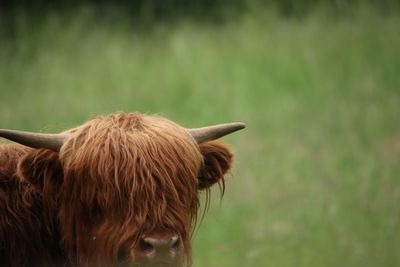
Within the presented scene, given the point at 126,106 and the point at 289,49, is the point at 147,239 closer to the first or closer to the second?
the point at 126,106

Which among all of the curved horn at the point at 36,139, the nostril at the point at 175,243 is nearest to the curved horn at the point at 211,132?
the curved horn at the point at 36,139

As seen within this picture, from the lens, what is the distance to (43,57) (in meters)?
16.7

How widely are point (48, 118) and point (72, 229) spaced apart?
28.7 feet

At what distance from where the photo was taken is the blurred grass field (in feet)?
32.2

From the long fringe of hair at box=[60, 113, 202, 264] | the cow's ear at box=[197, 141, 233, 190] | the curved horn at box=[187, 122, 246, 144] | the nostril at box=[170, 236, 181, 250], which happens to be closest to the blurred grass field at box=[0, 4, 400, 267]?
the cow's ear at box=[197, 141, 233, 190]

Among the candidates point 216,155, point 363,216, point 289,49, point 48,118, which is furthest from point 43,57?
point 216,155

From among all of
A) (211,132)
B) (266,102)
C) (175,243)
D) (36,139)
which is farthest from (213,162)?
(266,102)

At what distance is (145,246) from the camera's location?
5.27 meters

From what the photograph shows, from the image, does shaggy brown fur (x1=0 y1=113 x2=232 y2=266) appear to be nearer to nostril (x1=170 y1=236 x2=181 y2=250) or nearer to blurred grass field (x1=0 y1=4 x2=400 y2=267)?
nostril (x1=170 y1=236 x2=181 y2=250)

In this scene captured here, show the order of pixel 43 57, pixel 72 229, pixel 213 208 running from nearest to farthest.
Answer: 1. pixel 72 229
2. pixel 213 208
3. pixel 43 57

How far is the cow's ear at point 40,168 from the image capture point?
5691mm

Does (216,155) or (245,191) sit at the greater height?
(216,155)

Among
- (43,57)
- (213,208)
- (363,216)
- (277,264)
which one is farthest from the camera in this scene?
(43,57)

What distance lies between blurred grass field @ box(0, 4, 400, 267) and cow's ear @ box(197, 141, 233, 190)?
2185mm
